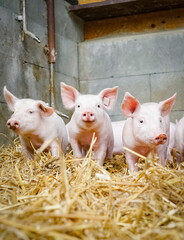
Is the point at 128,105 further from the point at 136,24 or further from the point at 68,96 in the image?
the point at 136,24

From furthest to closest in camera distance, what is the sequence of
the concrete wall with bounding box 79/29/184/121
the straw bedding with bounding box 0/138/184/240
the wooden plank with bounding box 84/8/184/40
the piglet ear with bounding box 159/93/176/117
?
the wooden plank with bounding box 84/8/184/40
the concrete wall with bounding box 79/29/184/121
the piglet ear with bounding box 159/93/176/117
the straw bedding with bounding box 0/138/184/240

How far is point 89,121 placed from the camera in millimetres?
3193

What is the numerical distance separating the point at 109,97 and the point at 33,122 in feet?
2.93

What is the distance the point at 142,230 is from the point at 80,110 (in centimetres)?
183

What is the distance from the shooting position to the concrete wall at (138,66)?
19.4 feet

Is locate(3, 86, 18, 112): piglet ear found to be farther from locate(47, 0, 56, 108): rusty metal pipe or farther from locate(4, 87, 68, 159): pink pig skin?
locate(47, 0, 56, 108): rusty metal pipe

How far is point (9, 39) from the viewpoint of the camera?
15.4ft

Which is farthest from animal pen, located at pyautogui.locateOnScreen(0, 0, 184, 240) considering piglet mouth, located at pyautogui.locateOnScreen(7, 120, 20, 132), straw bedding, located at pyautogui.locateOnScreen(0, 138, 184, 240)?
piglet mouth, located at pyautogui.locateOnScreen(7, 120, 20, 132)

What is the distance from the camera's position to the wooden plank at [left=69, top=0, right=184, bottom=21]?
19.6 feet

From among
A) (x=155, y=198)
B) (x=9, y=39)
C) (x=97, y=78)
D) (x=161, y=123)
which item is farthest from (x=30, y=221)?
(x=97, y=78)

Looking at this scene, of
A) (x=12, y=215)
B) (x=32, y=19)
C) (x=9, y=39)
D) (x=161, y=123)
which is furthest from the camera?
(x=32, y=19)

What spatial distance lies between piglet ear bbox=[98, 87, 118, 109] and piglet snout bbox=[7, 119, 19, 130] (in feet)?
3.23

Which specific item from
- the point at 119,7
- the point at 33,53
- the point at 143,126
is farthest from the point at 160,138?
the point at 119,7

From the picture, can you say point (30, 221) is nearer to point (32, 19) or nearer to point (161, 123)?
point (161, 123)
